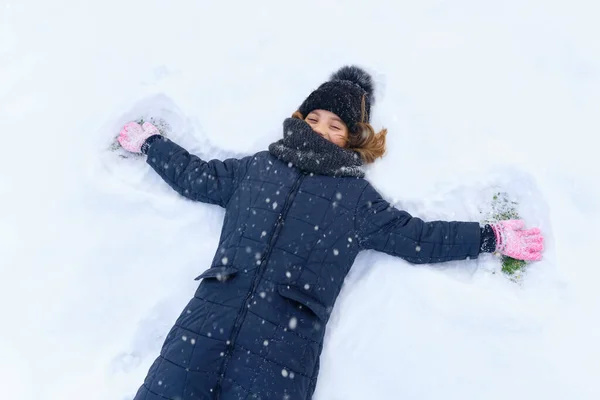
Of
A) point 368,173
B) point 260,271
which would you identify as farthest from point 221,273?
point 368,173

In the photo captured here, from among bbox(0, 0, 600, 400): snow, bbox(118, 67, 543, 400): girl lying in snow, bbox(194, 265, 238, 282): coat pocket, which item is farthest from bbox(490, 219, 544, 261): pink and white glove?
bbox(194, 265, 238, 282): coat pocket

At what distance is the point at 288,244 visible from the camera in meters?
2.74

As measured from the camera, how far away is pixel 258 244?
2748mm

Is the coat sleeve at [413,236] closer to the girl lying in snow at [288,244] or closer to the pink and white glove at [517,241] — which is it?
the girl lying in snow at [288,244]

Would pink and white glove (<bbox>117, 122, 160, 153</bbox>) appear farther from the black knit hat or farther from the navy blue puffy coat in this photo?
the black knit hat

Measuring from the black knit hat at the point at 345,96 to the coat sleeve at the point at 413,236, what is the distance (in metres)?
0.67

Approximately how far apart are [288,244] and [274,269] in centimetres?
18

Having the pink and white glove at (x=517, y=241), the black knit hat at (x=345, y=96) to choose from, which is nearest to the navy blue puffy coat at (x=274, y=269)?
the pink and white glove at (x=517, y=241)

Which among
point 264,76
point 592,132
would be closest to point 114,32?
point 264,76

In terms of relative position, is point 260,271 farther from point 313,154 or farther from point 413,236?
point 413,236

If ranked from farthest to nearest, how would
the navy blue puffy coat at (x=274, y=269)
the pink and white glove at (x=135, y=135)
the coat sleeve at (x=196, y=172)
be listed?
the pink and white glove at (x=135, y=135) → the coat sleeve at (x=196, y=172) → the navy blue puffy coat at (x=274, y=269)

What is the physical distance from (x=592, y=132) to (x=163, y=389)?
332 centimetres

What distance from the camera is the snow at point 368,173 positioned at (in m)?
2.91

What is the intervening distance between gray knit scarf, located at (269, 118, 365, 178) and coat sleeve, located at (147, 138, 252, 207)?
33cm
